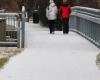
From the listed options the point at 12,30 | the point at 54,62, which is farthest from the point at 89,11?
the point at 54,62

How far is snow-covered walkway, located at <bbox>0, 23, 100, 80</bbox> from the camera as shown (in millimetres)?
11273

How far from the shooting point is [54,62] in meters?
13.5

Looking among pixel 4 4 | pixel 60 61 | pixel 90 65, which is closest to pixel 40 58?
pixel 60 61

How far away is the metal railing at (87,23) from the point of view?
17.9 meters

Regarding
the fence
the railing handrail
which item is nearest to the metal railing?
the railing handrail

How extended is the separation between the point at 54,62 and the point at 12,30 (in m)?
5.11

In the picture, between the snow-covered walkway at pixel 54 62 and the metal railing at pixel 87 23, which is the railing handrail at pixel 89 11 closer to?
the metal railing at pixel 87 23

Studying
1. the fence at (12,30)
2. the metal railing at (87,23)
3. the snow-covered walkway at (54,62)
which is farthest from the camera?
the metal railing at (87,23)

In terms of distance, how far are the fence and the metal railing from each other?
2.60 m

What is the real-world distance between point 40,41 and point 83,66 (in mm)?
7017

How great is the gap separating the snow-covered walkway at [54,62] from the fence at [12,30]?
45 cm

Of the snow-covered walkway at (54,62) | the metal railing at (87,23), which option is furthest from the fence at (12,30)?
the metal railing at (87,23)

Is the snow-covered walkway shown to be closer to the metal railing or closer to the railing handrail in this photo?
the metal railing

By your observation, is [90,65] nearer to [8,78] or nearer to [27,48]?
[8,78]
